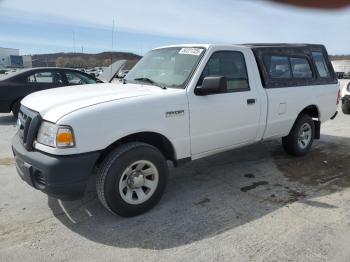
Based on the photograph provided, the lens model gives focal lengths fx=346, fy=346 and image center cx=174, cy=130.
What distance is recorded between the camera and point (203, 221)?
344cm

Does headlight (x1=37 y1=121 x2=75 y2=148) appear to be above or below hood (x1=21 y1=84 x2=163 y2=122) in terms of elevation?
below

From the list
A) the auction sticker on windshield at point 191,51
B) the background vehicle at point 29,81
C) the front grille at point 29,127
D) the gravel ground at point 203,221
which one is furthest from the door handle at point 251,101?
the background vehicle at point 29,81

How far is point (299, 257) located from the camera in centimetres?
280

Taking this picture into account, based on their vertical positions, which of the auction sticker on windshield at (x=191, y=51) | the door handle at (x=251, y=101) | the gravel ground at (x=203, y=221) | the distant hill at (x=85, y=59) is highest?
the distant hill at (x=85, y=59)

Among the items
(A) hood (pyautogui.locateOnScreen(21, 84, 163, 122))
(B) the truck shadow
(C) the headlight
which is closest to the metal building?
(B) the truck shadow

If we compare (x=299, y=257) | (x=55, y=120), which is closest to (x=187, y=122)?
(x=55, y=120)

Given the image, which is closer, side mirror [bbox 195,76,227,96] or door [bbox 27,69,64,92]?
side mirror [bbox 195,76,227,96]

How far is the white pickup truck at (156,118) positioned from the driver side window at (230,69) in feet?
0.04

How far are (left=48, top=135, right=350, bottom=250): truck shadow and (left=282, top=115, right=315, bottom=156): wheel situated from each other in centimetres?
16

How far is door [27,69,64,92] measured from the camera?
9.27m

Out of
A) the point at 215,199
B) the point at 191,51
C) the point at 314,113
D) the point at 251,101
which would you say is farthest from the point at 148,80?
the point at 314,113

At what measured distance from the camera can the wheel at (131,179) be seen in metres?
3.29

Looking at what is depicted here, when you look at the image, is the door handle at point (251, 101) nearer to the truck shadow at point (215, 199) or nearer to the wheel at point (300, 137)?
the truck shadow at point (215, 199)

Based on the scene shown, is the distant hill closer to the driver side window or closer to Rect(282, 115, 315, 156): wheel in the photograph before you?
the driver side window
